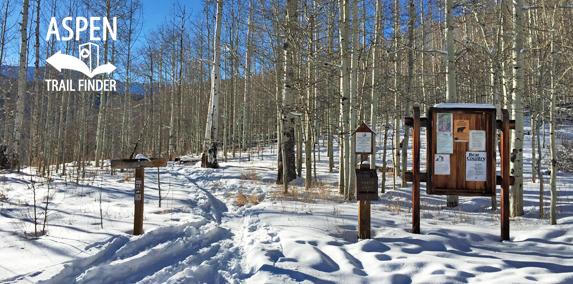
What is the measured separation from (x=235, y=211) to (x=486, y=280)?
18.2 ft

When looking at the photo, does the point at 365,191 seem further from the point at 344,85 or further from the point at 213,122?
the point at 213,122

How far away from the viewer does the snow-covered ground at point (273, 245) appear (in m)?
3.44

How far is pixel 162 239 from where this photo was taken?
16.0 ft

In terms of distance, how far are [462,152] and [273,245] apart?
10.8 ft

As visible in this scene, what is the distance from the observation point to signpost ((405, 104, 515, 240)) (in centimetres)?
475

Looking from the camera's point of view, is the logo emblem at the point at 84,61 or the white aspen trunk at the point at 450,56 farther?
the logo emblem at the point at 84,61

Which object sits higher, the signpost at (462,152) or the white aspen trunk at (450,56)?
the white aspen trunk at (450,56)

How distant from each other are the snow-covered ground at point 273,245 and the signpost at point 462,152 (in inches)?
29.3

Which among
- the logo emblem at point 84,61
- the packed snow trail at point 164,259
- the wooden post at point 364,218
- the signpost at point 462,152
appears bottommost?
the packed snow trail at point 164,259

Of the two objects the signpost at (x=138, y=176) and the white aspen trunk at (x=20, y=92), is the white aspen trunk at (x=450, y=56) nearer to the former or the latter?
the signpost at (x=138, y=176)

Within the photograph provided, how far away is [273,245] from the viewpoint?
4547mm

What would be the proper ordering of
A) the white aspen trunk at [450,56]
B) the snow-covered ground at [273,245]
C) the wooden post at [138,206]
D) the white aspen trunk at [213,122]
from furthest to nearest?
the white aspen trunk at [213,122], the white aspen trunk at [450,56], the wooden post at [138,206], the snow-covered ground at [273,245]

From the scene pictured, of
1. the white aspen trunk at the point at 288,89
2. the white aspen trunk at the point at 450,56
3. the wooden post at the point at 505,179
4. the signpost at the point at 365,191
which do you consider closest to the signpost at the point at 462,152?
the wooden post at the point at 505,179

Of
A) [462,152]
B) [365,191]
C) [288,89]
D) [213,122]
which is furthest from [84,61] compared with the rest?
[462,152]
